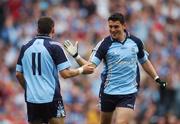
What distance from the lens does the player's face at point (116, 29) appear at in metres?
16.4

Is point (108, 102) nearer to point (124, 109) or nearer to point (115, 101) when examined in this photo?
point (115, 101)

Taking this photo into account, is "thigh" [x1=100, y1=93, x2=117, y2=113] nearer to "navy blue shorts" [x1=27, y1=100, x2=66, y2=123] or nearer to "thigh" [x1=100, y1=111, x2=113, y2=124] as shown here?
"thigh" [x1=100, y1=111, x2=113, y2=124]

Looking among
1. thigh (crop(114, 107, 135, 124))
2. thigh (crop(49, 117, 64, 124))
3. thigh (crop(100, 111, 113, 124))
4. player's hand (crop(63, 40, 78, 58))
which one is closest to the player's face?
player's hand (crop(63, 40, 78, 58))

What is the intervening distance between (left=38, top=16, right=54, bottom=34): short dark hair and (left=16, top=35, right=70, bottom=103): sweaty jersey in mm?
104

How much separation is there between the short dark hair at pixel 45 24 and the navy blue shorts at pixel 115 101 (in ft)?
6.07

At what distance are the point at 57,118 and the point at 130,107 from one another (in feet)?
4.87

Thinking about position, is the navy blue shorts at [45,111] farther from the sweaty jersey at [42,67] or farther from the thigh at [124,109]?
the thigh at [124,109]

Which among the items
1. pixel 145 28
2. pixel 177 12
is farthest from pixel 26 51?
pixel 177 12

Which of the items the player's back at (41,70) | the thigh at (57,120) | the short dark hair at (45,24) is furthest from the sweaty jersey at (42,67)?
the thigh at (57,120)

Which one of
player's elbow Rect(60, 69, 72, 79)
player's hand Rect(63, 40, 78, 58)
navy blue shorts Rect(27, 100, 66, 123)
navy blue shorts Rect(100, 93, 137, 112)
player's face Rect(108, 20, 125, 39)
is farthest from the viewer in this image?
navy blue shorts Rect(100, 93, 137, 112)

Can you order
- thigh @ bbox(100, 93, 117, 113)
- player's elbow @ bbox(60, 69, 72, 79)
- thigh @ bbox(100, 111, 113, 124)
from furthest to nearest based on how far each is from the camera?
thigh @ bbox(100, 111, 113, 124), thigh @ bbox(100, 93, 117, 113), player's elbow @ bbox(60, 69, 72, 79)

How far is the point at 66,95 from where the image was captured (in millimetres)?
23922

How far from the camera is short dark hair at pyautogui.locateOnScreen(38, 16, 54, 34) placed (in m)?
15.5

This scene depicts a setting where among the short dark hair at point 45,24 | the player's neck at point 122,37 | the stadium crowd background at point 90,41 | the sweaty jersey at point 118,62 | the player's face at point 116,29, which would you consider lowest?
the stadium crowd background at point 90,41
